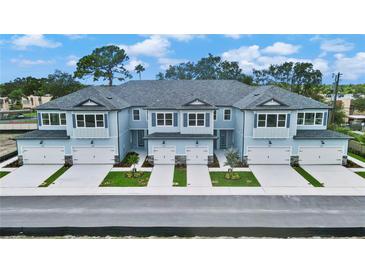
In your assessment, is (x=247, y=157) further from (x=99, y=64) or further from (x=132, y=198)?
(x=99, y=64)

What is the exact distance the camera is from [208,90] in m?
26.3

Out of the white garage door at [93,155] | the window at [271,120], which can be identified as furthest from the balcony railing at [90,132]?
the window at [271,120]

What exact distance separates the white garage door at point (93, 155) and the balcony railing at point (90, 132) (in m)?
1.04

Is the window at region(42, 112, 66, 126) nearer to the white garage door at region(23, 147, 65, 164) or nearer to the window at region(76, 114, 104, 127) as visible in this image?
the white garage door at region(23, 147, 65, 164)

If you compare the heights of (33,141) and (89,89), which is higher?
(89,89)

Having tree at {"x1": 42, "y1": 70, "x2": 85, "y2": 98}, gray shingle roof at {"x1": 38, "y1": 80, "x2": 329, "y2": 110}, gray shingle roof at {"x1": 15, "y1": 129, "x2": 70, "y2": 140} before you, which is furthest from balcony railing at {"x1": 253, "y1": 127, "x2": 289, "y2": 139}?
tree at {"x1": 42, "y1": 70, "x2": 85, "y2": 98}

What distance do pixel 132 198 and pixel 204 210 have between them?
4.05 m

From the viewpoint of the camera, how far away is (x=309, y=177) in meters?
17.1

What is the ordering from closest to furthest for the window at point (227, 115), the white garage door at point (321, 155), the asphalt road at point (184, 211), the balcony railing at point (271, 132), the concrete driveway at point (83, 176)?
1. the asphalt road at point (184, 211)
2. the concrete driveway at point (83, 176)
3. the balcony railing at point (271, 132)
4. the white garage door at point (321, 155)
5. the window at point (227, 115)

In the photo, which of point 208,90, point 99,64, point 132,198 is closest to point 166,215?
point 132,198

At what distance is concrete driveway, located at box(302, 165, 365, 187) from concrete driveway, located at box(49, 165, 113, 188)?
14.5m

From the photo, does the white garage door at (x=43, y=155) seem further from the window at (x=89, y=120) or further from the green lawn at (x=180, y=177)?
the green lawn at (x=180, y=177)

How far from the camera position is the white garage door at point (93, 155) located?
20.0 m

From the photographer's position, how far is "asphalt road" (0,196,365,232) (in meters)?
10.9
